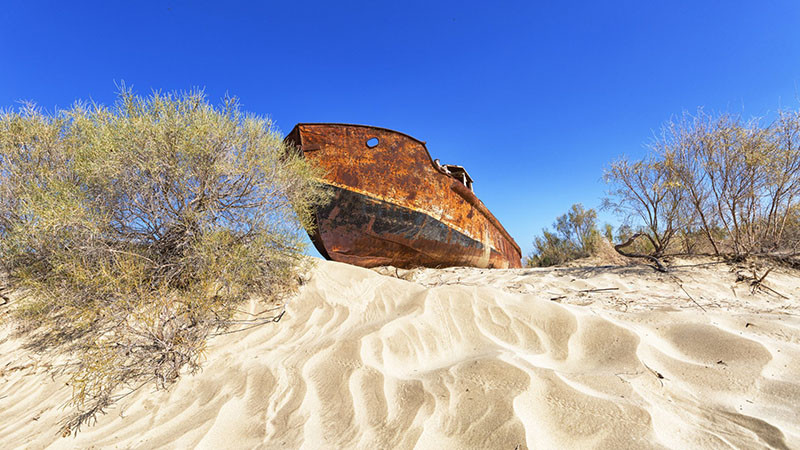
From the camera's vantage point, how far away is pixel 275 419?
145 cm

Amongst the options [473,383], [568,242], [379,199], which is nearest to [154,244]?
[379,199]

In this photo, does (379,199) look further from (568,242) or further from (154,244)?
(568,242)

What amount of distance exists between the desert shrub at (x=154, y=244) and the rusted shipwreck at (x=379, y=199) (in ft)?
3.70

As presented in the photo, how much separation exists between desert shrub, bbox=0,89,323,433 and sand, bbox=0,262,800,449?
32cm

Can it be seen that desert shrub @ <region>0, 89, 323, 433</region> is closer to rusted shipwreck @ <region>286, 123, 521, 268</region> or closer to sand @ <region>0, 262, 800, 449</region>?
sand @ <region>0, 262, 800, 449</region>

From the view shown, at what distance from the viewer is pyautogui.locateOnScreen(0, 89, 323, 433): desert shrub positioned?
7.74 ft

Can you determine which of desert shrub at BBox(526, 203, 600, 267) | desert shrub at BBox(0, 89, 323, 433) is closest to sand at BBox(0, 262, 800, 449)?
desert shrub at BBox(0, 89, 323, 433)

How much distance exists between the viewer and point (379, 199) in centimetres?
501

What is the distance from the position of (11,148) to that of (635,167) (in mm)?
10729

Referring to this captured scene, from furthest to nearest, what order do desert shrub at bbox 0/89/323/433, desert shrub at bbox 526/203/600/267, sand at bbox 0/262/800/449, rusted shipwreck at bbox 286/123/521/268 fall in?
desert shrub at bbox 526/203/600/267 < rusted shipwreck at bbox 286/123/521/268 < desert shrub at bbox 0/89/323/433 < sand at bbox 0/262/800/449

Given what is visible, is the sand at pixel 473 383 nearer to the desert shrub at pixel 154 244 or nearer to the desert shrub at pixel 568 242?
the desert shrub at pixel 154 244

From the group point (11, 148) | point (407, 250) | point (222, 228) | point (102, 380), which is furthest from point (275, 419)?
point (11, 148)

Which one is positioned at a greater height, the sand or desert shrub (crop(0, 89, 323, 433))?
desert shrub (crop(0, 89, 323, 433))

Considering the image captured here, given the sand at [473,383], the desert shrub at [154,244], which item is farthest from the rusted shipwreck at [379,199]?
the sand at [473,383]
